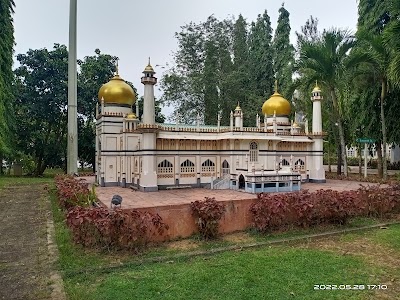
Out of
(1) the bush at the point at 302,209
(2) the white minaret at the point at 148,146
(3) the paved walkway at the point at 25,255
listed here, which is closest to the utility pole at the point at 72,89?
(2) the white minaret at the point at 148,146

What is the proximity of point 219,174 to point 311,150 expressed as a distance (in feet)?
23.8

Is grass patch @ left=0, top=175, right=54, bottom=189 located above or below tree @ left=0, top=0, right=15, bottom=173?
below

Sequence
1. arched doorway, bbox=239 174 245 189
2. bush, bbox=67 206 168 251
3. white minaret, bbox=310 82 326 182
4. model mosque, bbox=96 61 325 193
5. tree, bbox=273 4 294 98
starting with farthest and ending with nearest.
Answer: tree, bbox=273 4 294 98, white minaret, bbox=310 82 326 182, arched doorway, bbox=239 174 245 189, model mosque, bbox=96 61 325 193, bush, bbox=67 206 168 251

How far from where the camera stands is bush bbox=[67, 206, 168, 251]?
6.64 metres

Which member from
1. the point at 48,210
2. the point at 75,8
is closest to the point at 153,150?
the point at 48,210

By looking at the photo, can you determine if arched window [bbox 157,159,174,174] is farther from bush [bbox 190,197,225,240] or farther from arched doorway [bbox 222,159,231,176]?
bush [bbox 190,197,225,240]

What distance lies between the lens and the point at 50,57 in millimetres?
27625

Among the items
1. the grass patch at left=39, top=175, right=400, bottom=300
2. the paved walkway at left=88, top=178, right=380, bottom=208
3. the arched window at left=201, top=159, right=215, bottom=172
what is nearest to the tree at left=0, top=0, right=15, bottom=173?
the paved walkway at left=88, top=178, right=380, bottom=208

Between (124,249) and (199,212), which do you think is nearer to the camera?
(124,249)

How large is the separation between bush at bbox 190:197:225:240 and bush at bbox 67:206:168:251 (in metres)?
1.05

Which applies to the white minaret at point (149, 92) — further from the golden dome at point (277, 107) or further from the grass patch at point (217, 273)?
the golden dome at point (277, 107)

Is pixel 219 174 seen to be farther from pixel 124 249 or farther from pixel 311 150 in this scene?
pixel 124 249

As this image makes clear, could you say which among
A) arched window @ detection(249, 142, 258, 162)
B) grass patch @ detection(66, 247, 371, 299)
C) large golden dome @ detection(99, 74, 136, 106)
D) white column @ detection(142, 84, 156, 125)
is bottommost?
grass patch @ detection(66, 247, 371, 299)

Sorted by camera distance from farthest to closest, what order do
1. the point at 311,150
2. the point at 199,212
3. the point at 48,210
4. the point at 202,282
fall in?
1. the point at 311,150
2. the point at 48,210
3. the point at 199,212
4. the point at 202,282
